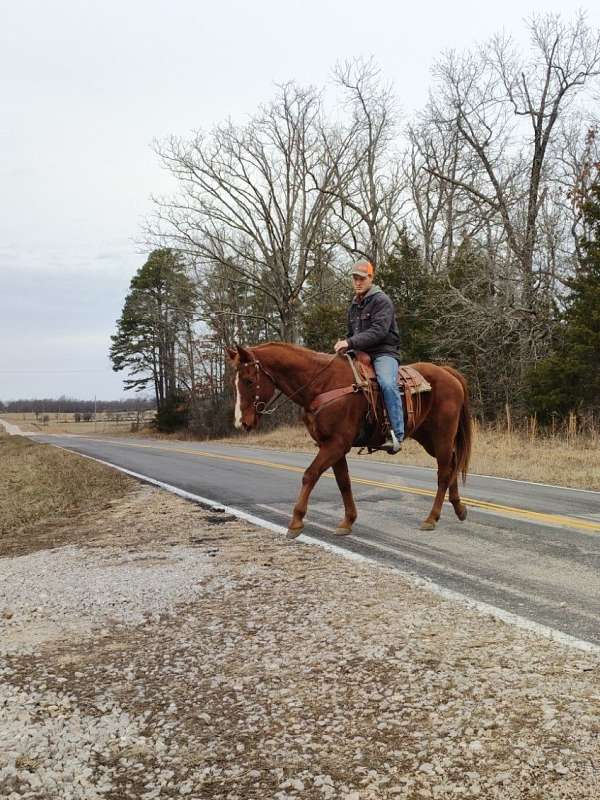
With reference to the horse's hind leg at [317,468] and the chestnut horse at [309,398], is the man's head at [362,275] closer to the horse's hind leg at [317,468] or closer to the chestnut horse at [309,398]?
the chestnut horse at [309,398]

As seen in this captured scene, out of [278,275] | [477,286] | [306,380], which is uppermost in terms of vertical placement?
[278,275]

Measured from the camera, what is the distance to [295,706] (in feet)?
9.95

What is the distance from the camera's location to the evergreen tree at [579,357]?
1736cm

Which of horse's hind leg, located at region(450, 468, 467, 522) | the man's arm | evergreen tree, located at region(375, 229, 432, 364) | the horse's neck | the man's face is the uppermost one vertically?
evergreen tree, located at region(375, 229, 432, 364)

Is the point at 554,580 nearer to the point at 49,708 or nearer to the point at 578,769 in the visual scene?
the point at 578,769

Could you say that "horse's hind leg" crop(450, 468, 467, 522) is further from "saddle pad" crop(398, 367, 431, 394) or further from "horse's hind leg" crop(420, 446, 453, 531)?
"saddle pad" crop(398, 367, 431, 394)

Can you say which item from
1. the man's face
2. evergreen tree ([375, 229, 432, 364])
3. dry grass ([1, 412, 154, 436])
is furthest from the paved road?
dry grass ([1, 412, 154, 436])

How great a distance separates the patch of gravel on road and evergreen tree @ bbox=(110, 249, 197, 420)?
36.7 meters

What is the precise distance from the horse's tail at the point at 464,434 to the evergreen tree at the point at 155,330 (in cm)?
3411

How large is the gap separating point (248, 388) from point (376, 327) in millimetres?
1456

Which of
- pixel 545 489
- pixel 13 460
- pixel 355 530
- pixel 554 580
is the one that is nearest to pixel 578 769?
pixel 554 580

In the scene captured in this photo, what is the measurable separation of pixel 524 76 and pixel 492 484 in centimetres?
1931

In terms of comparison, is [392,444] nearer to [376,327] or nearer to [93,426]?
[376,327]

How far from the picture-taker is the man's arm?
656 centimetres
